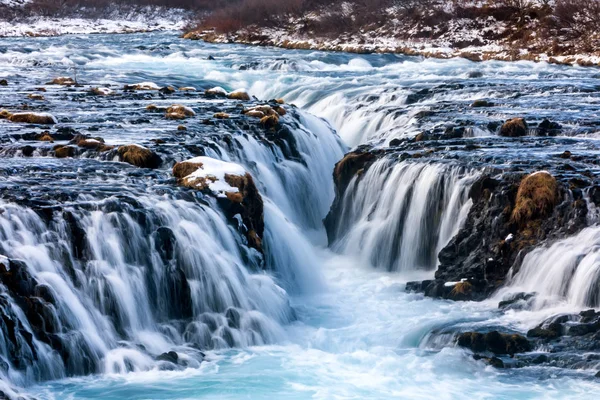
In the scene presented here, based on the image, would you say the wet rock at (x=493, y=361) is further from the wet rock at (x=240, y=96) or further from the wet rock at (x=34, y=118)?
the wet rock at (x=240, y=96)

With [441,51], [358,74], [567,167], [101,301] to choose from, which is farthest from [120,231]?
[441,51]

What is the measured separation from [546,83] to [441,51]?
19.5m

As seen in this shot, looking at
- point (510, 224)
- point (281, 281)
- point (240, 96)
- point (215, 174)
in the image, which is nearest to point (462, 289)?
point (510, 224)

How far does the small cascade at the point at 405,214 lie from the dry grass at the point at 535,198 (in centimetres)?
131

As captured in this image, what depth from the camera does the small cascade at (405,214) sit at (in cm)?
1700

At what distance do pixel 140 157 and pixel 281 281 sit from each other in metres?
4.11

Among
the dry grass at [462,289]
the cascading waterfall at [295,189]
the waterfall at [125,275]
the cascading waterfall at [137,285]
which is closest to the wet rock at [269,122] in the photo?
the cascading waterfall at [295,189]

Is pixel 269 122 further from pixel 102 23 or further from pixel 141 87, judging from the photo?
pixel 102 23

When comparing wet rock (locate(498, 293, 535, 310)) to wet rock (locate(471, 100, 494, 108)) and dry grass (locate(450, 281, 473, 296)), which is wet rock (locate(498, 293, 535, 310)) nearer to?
dry grass (locate(450, 281, 473, 296))

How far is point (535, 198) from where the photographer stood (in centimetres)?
1543

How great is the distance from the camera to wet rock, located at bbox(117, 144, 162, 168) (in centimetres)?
1719

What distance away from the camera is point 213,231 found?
14.5m

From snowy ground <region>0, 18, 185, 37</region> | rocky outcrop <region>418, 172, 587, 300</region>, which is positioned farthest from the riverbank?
rocky outcrop <region>418, 172, 587, 300</region>

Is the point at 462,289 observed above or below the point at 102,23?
below
